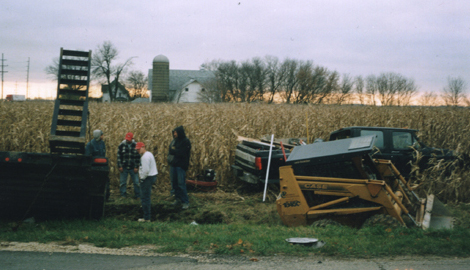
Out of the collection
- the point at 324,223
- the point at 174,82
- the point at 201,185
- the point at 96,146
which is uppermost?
the point at 174,82

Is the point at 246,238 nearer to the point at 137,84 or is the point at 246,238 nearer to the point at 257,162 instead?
the point at 257,162

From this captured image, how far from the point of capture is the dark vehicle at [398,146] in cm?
1110

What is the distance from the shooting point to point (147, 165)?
8.18m

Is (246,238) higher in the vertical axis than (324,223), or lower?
lower

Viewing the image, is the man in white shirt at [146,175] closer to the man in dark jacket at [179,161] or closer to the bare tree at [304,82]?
the man in dark jacket at [179,161]

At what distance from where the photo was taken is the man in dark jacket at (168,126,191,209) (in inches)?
384

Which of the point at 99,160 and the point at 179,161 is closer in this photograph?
the point at 99,160

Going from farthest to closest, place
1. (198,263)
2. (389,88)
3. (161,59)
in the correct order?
(161,59) < (389,88) < (198,263)

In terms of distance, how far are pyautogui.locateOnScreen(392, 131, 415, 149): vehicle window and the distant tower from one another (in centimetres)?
3602

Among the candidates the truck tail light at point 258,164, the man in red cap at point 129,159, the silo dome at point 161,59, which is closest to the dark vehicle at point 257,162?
the truck tail light at point 258,164

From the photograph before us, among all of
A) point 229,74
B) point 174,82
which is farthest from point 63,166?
point 174,82

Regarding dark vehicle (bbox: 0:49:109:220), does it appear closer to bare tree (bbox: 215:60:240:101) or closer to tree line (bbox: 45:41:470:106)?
tree line (bbox: 45:41:470:106)

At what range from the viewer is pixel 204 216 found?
908 cm

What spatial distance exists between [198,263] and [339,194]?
3068 mm
